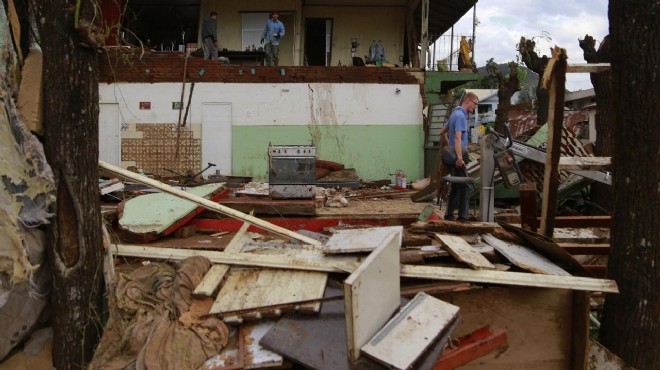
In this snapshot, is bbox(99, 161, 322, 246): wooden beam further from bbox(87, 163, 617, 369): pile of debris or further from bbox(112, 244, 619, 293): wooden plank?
bbox(112, 244, 619, 293): wooden plank

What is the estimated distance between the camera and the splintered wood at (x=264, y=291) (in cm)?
327

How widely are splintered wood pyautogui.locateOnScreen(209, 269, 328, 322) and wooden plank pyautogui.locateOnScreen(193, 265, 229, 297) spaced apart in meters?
0.05

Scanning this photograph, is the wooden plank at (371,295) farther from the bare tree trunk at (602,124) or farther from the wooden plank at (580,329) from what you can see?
the bare tree trunk at (602,124)

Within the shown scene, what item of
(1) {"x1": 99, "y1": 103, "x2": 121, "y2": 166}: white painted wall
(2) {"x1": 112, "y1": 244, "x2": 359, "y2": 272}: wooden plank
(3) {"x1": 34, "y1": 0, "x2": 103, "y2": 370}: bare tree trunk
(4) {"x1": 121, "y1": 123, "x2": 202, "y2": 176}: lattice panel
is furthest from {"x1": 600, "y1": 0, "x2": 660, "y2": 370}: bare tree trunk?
(1) {"x1": 99, "y1": 103, "x2": 121, "y2": 166}: white painted wall

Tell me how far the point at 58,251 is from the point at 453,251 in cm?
274

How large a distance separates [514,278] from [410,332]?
110cm

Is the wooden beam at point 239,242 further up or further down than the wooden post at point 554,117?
further down

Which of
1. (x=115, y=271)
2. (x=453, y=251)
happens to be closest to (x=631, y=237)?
(x=453, y=251)

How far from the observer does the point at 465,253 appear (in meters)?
3.94

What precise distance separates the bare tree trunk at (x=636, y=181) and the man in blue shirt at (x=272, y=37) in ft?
42.5

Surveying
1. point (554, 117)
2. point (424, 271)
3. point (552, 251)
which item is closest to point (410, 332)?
point (424, 271)

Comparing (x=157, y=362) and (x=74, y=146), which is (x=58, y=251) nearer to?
(x=74, y=146)

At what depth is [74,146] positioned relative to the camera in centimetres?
317

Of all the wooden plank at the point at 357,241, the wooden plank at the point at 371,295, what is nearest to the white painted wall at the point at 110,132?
the wooden plank at the point at 357,241
